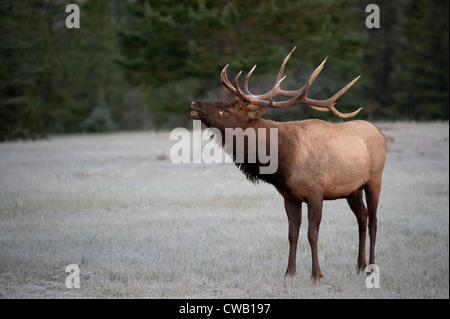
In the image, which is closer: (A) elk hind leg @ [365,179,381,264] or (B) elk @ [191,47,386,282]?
(B) elk @ [191,47,386,282]

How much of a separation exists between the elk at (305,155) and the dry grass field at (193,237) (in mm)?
653

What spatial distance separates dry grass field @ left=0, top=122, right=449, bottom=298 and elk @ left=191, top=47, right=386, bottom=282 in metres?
0.65

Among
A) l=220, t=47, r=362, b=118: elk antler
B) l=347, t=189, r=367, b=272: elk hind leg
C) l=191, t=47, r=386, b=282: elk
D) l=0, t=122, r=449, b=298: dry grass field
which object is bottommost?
l=0, t=122, r=449, b=298: dry grass field

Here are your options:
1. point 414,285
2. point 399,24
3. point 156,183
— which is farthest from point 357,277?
point 399,24

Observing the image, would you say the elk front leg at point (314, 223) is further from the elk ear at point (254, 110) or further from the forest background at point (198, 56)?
the forest background at point (198, 56)

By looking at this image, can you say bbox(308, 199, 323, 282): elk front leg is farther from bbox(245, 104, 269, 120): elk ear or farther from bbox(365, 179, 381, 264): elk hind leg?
bbox(245, 104, 269, 120): elk ear

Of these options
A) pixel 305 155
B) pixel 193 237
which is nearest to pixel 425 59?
pixel 193 237

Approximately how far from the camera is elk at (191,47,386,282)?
6.50m

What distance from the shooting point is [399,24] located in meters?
41.2

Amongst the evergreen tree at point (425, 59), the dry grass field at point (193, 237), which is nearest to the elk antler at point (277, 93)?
the dry grass field at point (193, 237)

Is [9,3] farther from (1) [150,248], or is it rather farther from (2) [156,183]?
(1) [150,248]

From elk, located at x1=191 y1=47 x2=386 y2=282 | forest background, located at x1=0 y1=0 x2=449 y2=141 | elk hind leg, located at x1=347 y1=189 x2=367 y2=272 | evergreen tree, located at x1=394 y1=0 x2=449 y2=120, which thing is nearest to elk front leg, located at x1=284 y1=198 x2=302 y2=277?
elk, located at x1=191 y1=47 x2=386 y2=282

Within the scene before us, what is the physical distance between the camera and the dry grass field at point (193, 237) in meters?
6.57

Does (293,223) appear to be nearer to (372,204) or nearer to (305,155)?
(305,155)
